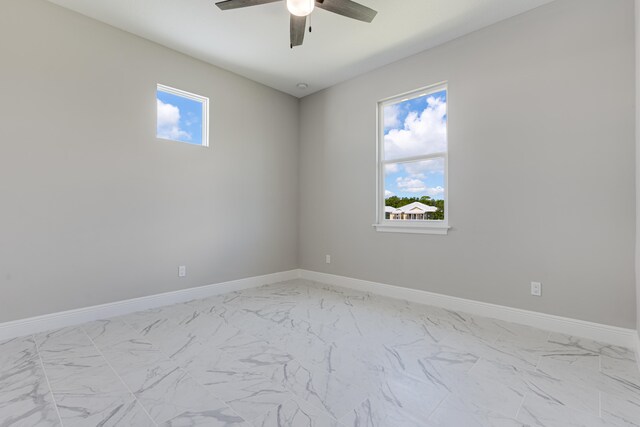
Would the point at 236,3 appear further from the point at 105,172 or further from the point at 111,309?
the point at 111,309

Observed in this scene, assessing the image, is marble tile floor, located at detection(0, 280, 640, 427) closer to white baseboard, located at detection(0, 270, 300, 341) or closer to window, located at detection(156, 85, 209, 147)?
white baseboard, located at detection(0, 270, 300, 341)

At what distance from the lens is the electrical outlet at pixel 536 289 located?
2682mm

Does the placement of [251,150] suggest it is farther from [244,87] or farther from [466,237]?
[466,237]

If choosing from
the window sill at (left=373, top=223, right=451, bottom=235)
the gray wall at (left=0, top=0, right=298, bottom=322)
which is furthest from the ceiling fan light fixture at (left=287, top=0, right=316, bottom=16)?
the window sill at (left=373, top=223, right=451, bottom=235)

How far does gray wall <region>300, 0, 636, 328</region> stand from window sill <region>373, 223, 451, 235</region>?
69 millimetres

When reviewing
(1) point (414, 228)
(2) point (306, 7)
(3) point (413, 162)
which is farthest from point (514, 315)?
(2) point (306, 7)

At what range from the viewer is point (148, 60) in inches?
127

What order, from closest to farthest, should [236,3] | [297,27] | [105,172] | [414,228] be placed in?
[236,3]
[297,27]
[105,172]
[414,228]

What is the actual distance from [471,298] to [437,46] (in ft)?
8.96

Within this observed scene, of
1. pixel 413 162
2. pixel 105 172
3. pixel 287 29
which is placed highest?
pixel 287 29

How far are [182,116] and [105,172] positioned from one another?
42.5 inches

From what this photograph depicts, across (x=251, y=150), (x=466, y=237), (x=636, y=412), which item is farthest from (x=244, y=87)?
(x=636, y=412)

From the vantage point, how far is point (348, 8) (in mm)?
2279

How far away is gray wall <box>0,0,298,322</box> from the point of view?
2.52 meters
